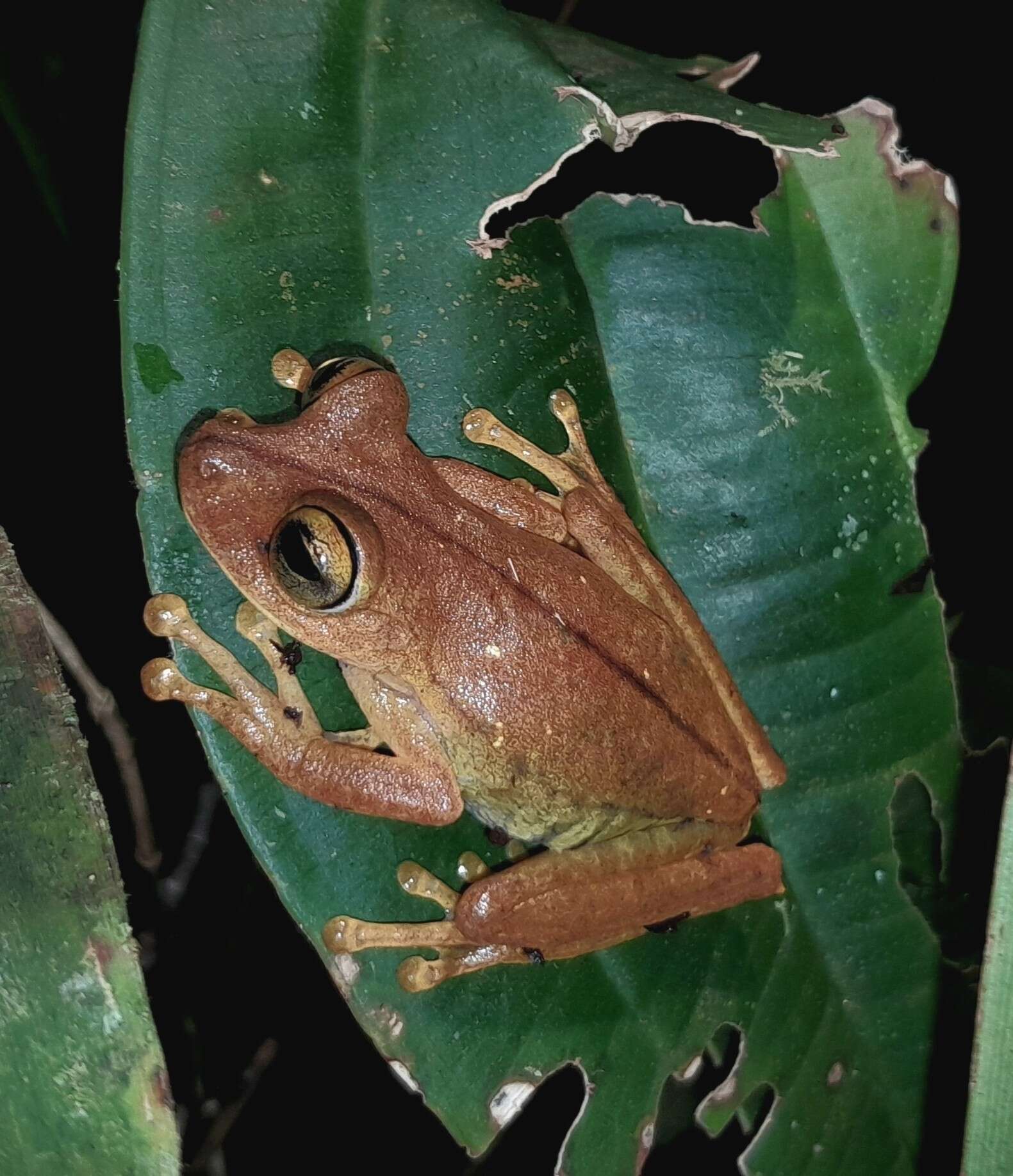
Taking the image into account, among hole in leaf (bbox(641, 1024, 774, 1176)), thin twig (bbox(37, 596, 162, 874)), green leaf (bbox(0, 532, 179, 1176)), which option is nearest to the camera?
green leaf (bbox(0, 532, 179, 1176))

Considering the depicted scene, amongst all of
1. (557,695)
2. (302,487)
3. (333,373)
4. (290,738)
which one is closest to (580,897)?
(557,695)

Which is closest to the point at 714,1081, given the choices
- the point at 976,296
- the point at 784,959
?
the point at 784,959

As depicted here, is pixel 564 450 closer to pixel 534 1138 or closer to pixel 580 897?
pixel 580 897

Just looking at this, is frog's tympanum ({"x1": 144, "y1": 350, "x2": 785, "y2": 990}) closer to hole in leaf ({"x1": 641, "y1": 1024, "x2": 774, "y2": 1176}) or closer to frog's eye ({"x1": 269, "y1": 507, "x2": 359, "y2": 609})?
frog's eye ({"x1": 269, "y1": 507, "x2": 359, "y2": 609})

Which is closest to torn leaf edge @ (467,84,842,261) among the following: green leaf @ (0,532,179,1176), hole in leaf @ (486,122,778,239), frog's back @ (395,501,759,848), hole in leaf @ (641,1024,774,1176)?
hole in leaf @ (486,122,778,239)

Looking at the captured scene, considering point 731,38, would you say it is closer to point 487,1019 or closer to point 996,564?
point 996,564
